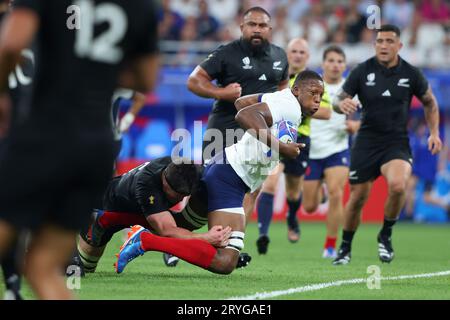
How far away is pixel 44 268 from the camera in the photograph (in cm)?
443

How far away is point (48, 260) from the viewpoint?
4445mm

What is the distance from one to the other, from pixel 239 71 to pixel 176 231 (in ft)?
9.21

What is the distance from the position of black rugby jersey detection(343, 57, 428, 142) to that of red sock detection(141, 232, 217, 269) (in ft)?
12.0

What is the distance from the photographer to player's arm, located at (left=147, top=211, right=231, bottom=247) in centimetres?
797

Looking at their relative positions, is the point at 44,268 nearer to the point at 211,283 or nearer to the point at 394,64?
the point at 211,283

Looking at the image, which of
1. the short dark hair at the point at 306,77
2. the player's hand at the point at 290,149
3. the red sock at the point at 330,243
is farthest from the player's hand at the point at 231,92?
the red sock at the point at 330,243

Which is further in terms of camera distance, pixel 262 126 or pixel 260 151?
pixel 260 151

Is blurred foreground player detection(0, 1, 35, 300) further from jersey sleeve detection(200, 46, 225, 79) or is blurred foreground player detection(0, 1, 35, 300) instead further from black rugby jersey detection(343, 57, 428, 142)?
black rugby jersey detection(343, 57, 428, 142)

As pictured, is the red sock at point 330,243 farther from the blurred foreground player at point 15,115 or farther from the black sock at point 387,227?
the blurred foreground player at point 15,115

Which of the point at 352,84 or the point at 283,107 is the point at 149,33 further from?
the point at 352,84

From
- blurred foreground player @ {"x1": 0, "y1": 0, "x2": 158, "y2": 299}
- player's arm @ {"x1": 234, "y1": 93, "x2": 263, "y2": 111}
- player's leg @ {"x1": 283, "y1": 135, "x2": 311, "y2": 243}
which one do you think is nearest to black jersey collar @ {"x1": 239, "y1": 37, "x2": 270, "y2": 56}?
player's arm @ {"x1": 234, "y1": 93, "x2": 263, "y2": 111}

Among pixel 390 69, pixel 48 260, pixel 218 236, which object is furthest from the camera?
pixel 390 69

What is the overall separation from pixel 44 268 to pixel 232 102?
5.91m

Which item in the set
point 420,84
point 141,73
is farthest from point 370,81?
point 141,73
